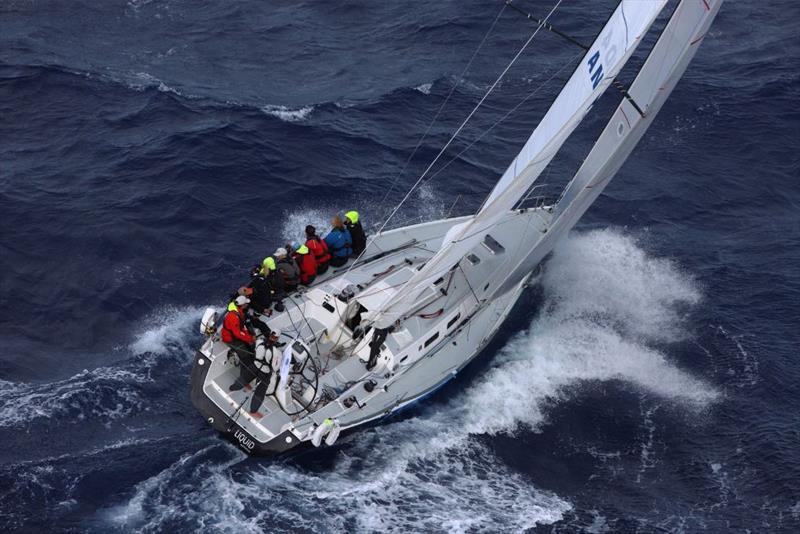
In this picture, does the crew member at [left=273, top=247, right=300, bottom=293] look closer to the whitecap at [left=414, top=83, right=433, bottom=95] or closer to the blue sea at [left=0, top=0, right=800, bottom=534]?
the blue sea at [left=0, top=0, right=800, bottom=534]

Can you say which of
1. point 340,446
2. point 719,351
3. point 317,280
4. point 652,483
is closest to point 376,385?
point 340,446

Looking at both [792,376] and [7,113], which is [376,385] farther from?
[7,113]

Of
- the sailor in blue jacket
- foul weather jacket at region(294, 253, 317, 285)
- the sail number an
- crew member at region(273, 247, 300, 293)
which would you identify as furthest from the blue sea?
the sail number an

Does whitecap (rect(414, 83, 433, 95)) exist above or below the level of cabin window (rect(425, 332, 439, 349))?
above

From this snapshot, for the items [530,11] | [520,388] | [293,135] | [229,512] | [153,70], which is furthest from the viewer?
[530,11]

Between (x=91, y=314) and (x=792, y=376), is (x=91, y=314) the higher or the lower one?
the lower one

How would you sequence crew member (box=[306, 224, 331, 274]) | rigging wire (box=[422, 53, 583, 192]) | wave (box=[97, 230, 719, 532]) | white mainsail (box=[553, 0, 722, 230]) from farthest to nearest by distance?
rigging wire (box=[422, 53, 583, 192]) → crew member (box=[306, 224, 331, 274]) → white mainsail (box=[553, 0, 722, 230]) → wave (box=[97, 230, 719, 532])
